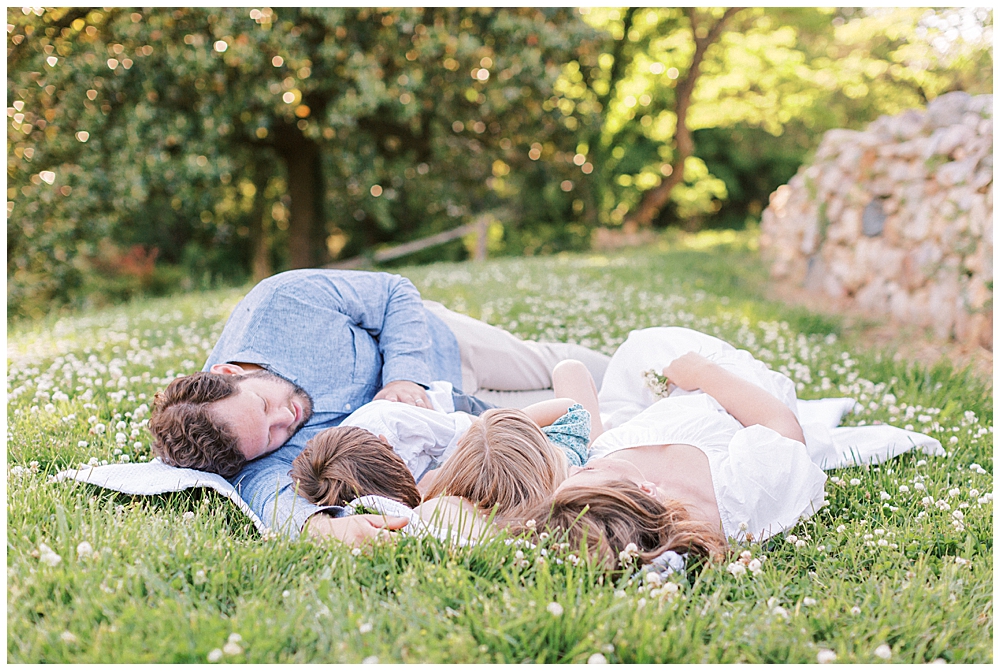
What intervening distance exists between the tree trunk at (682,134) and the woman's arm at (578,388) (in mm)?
17876

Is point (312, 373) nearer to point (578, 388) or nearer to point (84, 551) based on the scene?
point (578, 388)

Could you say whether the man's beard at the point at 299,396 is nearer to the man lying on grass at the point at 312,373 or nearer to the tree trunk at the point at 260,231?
the man lying on grass at the point at 312,373

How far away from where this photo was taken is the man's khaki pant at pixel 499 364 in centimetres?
439

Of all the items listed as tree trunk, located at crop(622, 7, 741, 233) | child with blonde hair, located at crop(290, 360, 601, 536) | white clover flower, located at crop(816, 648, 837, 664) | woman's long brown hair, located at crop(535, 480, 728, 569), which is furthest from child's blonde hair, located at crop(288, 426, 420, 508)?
tree trunk, located at crop(622, 7, 741, 233)

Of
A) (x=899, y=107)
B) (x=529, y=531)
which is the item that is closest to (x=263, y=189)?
(x=529, y=531)

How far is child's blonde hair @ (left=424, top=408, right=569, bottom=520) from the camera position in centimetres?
253

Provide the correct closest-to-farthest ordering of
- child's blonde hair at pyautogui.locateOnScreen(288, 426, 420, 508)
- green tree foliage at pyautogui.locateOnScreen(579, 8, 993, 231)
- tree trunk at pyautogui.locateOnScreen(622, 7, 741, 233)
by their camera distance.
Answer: child's blonde hair at pyautogui.locateOnScreen(288, 426, 420, 508), tree trunk at pyautogui.locateOnScreen(622, 7, 741, 233), green tree foliage at pyautogui.locateOnScreen(579, 8, 993, 231)

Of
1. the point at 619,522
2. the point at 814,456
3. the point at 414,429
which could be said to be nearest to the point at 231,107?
the point at 414,429

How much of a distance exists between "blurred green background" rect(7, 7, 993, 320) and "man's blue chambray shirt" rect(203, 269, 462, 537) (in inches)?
349

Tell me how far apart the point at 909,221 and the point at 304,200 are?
40.7ft

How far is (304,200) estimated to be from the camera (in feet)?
51.9

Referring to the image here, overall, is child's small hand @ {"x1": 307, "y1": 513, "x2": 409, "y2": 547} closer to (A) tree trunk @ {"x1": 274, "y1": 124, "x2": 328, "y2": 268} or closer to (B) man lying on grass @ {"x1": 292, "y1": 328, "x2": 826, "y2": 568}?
(B) man lying on grass @ {"x1": 292, "y1": 328, "x2": 826, "y2": 568}

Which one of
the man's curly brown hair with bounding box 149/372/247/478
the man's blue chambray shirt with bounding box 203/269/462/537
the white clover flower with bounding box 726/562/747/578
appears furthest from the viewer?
the man's blue chambray shirt with bounding box 203/269/462/537

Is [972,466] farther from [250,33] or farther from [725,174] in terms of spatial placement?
[725,174]
